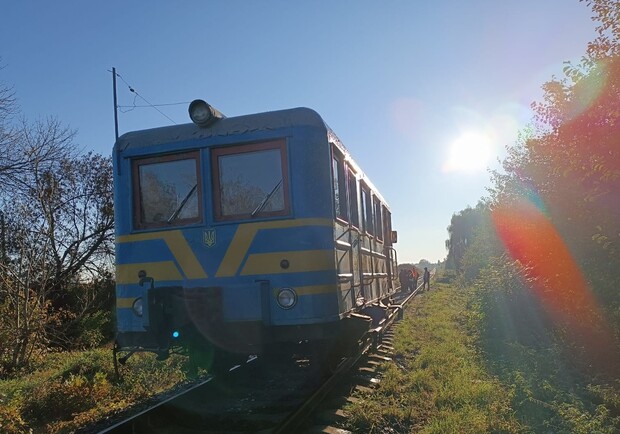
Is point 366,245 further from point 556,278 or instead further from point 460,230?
point 460,230

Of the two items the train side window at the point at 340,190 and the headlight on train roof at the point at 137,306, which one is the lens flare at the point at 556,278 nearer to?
the train side window at the point at 340,190

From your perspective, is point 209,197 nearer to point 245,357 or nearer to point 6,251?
point 245,357

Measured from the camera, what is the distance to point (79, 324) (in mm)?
15344

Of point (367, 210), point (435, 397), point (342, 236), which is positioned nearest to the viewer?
point (342, 236)

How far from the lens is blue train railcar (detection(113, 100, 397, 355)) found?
215 inches

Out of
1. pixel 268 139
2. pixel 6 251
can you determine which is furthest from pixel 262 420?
pixel 6 251

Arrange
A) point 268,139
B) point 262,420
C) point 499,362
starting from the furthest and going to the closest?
1. point 499,362
2. point 268,139
3. point 262,420

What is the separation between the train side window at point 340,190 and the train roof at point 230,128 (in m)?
0.26

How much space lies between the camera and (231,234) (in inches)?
226

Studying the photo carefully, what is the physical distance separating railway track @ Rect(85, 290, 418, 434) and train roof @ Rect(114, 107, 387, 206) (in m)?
2.77

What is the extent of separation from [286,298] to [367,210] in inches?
151

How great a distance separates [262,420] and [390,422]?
1354 mm

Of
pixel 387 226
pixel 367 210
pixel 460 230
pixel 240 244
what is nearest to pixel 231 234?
pixel 240 244

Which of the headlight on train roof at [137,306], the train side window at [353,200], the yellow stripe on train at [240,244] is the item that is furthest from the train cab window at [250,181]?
the train side window at [353,200]
